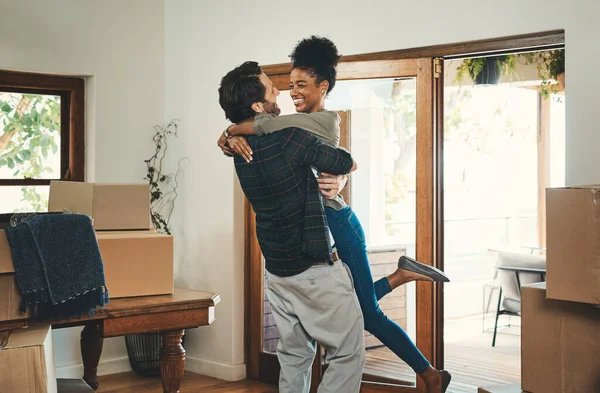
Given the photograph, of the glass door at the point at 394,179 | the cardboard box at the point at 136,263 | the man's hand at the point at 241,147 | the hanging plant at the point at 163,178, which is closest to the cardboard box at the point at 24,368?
the cardboard box at the point at 136,263

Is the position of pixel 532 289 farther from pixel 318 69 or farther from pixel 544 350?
pixel 318 69

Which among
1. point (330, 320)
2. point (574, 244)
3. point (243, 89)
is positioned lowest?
point (330, 320)

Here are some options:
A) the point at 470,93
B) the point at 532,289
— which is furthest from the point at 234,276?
the point at 470,93

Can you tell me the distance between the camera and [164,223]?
4824mm

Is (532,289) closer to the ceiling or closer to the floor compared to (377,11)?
closer to the floor

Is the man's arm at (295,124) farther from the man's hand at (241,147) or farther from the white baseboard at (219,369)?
the white baseboard at (219,369)

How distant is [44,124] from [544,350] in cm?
335

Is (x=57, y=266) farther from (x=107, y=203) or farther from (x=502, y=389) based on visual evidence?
(x=502, y=389)

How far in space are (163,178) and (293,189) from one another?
2.58m

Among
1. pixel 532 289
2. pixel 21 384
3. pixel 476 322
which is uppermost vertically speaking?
pixel 532 289

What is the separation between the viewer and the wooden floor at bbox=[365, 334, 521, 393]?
393 cm

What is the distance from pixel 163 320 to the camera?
2.97 metres

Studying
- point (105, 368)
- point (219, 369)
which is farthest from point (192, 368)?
point (105, 368)

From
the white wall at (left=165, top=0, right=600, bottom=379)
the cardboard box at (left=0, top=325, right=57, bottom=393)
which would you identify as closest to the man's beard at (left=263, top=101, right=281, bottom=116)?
the cardboard box at (left=0, top=325, right=57, bottom=393)
